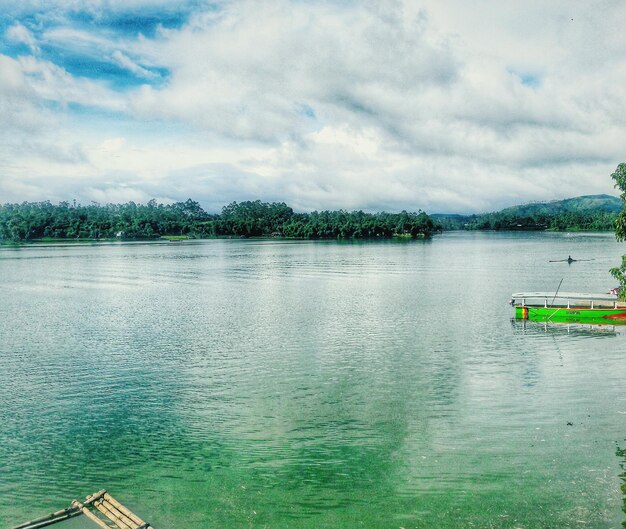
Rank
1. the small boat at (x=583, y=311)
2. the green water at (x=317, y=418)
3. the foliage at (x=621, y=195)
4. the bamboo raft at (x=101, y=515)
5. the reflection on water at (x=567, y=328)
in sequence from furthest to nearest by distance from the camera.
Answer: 1. the small boat at (x=583, y=311)
2. the reflection on water at (x=567, y=328)
3. the foliage at (x=621, y=195)
4. the green water at (x=317, y=418)
5. the bamboo raft at (x=101, y=515)

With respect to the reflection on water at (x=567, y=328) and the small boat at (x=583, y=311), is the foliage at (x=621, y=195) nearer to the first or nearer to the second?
the reflection on water at (x=567, y=328)

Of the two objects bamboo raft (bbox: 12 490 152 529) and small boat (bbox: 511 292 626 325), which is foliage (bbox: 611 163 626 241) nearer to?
bamboo raft (bbox: 12 490 152 529)

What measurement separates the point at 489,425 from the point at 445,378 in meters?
6.38

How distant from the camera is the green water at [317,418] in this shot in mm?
15633

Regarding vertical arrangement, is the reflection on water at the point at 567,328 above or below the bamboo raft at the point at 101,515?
above

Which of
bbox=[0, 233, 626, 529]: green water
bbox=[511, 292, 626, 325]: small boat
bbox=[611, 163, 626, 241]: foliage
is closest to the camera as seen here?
bbox=[0, 233, 626, 529]: green water

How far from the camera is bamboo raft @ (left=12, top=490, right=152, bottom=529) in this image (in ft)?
43.2

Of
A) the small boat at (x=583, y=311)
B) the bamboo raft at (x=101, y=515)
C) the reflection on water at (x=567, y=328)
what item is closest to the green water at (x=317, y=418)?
the reflection on water at (x=567, y=328)

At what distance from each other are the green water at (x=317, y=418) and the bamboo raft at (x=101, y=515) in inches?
18.7

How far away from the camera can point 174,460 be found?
18547 mm

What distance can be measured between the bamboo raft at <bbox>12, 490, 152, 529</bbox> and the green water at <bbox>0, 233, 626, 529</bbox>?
1.56 feet

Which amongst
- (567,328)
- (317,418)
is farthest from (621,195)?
(567,328)

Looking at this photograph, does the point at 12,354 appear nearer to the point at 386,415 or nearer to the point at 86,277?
the point at 386,415

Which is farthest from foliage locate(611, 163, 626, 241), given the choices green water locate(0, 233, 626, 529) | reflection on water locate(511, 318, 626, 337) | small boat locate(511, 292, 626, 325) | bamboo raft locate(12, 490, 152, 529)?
small boat locate(511, 292, 626, 325)
